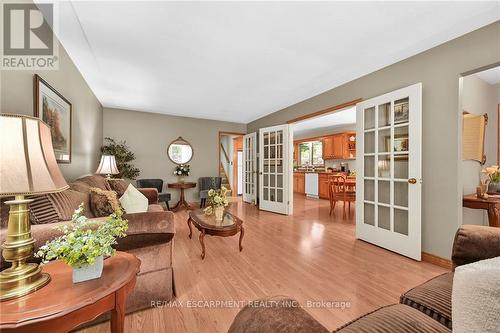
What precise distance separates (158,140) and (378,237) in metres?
5.04

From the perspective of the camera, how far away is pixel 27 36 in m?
1.61

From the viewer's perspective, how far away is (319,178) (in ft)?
22.7

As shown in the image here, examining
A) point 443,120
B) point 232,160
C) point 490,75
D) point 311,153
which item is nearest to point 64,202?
point 443,120

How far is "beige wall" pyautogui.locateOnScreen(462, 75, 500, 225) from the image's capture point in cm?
271

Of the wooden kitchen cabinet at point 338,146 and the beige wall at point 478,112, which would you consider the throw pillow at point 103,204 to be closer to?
the beige wall at point 478,112

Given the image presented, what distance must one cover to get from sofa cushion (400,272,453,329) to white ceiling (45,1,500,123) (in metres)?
2.06

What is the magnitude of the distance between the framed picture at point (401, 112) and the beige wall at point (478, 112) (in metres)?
0.91

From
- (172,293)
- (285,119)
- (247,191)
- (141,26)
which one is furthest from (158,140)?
(172,293)

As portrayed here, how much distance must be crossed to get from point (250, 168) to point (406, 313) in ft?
16.8

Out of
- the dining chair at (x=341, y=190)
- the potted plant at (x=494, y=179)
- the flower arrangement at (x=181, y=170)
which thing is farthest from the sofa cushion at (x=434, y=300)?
the flower arrangement at (x=181, y=170)

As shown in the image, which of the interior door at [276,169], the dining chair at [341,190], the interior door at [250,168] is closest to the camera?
the dining chair at [341,190]

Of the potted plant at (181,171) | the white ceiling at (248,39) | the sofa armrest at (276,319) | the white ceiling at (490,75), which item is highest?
the white ceiling at (248,39)

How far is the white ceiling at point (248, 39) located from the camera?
175 centimetres

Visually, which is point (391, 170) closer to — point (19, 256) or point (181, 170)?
point (19, 256)
